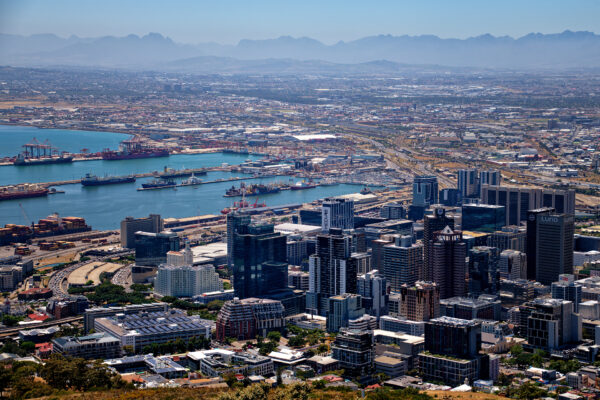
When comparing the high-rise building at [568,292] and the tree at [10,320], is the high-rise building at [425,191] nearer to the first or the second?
the high-rise building at [568,292]

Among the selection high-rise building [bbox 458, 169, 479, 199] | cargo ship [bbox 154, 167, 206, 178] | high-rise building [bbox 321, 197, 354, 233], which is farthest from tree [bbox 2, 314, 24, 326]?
cargo ship [bbox 154, 167, 206, 178]

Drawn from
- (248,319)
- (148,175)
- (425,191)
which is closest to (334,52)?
(148,175)

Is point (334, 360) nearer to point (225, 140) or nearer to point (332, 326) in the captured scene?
point (332, 326)

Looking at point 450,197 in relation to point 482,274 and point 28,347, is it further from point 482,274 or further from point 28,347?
point 28,347

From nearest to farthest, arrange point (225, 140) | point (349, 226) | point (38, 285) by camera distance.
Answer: point (38, 285) → point (349, 226) → point (225, 140)

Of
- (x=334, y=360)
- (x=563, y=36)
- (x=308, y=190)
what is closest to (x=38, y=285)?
(x=334, y=360)

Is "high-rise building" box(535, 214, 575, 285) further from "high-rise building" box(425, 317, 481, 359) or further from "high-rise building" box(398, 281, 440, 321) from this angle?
"high-rise building" box(425, 317, 481, 359)
